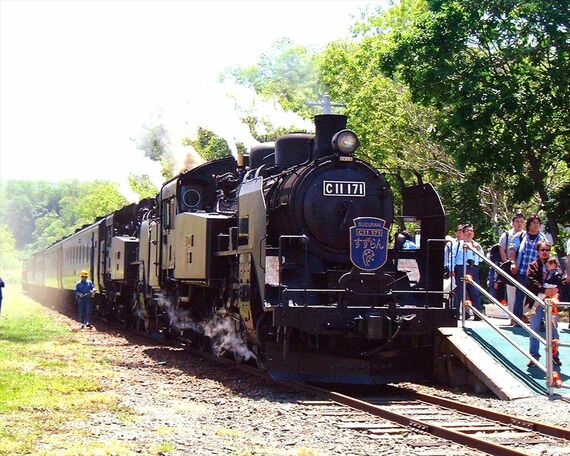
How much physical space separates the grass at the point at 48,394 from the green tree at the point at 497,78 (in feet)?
31.0

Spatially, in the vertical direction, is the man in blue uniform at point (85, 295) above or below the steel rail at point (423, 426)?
above

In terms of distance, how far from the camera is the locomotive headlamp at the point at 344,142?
38.0ft

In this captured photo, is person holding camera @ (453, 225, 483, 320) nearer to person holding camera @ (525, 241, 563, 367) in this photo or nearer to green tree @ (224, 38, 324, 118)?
person holding camera @ (525, 241, 563, 367)

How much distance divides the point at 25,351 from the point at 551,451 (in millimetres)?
10603

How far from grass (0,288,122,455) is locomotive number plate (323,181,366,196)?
144 inches

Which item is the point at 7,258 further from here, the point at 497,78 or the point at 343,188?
the point at 343,188

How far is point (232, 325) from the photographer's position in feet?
41.7

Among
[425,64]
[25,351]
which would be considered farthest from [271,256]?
[425,64]

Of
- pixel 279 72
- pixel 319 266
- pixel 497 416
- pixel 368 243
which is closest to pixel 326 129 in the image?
pixel 368 243

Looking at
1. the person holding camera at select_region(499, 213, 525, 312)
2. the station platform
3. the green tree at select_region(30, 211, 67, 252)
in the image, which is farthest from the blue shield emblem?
the green tree at select_region(30, 211, 67, 252)

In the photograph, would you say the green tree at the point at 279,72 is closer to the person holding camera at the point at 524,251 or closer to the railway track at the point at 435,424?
the person holding camera at the point at 524,251

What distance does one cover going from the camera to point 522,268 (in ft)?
42.1

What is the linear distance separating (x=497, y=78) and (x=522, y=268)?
834 cm

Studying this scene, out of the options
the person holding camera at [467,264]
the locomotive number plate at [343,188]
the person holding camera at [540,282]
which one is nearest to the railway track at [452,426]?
the person holding camera at [540,282]
